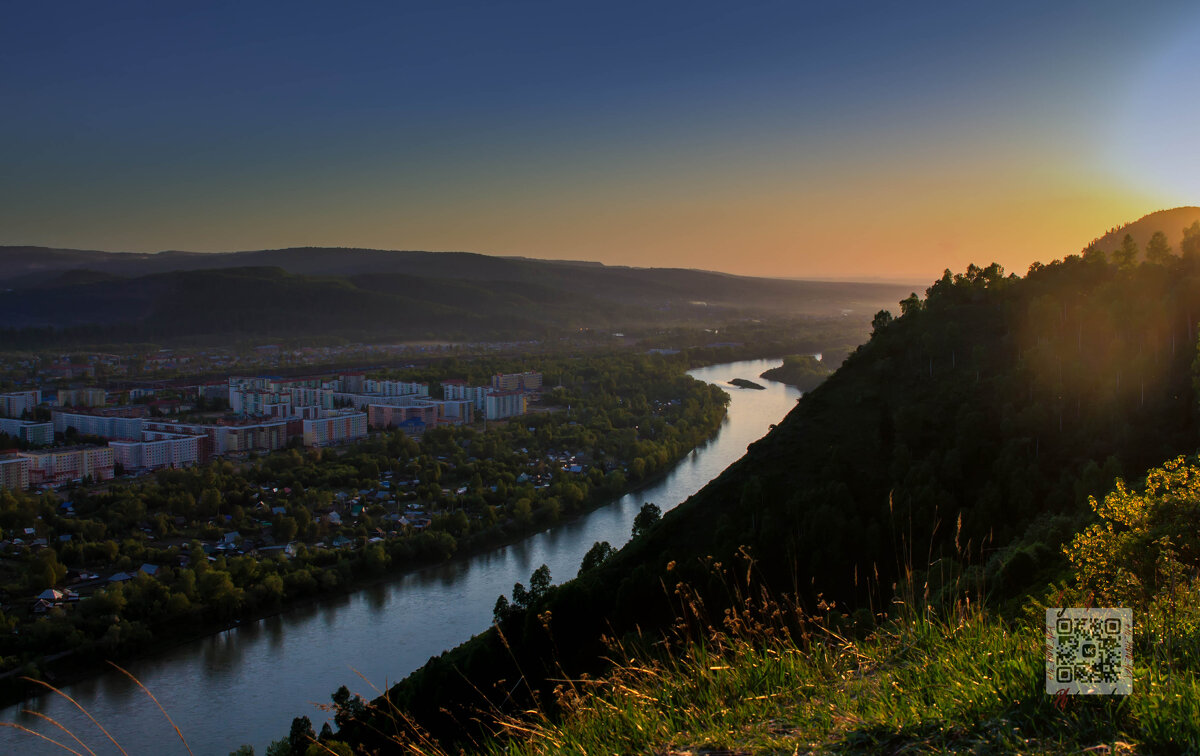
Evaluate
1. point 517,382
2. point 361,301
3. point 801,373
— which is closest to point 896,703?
point 517,382

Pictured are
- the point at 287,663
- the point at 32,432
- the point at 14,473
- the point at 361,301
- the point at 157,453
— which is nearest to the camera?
the point at 287,663

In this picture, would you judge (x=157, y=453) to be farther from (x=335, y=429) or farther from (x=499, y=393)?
(x=499, y=393)

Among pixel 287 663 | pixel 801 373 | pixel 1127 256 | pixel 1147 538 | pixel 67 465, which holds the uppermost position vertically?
pixel 1127 256

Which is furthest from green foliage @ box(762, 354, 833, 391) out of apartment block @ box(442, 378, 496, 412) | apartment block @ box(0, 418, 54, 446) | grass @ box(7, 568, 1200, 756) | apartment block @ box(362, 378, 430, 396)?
grass @ box(7, 568, 1200, 756)

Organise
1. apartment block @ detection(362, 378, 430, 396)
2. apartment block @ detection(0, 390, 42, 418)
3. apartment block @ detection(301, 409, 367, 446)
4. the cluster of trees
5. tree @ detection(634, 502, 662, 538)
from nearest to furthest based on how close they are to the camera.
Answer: the cluster of trees
tree @ detection(634, 502, 662, 538)
apartment block @ detection(301, 409, 367, 446)
apartment block @ detection(0, 390, 42, 418)
apartment block @ detection(362, 378, 430, 396)

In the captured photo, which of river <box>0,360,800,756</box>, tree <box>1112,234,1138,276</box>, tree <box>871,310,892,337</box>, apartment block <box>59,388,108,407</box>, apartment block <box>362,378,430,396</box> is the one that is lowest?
river <box>0,360,800,756</box>

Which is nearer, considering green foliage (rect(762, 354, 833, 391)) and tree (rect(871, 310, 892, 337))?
tree (rect(871, 310, 892, 337))

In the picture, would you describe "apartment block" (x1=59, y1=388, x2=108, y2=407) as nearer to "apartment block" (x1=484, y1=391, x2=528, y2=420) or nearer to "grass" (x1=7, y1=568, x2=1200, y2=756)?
"apartment block" (x1=484, y1=391, x2=528, y2=420)
